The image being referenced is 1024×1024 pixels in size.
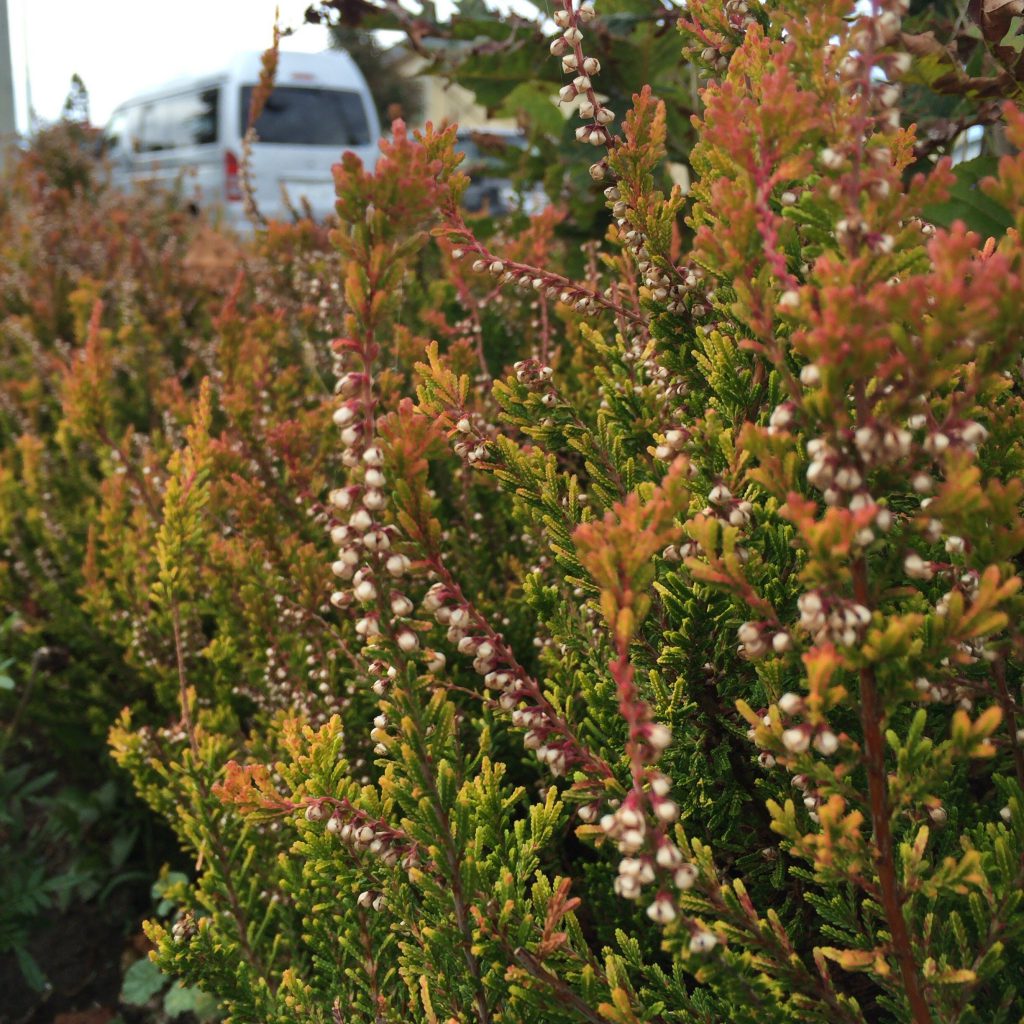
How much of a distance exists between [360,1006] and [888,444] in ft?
3.20

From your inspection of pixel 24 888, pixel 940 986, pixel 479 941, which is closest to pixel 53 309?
pixel 24 888

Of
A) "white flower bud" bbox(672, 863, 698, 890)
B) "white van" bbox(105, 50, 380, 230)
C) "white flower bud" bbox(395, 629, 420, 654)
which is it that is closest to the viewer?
"white flower bud" bbox(672, 863, 698, 890)

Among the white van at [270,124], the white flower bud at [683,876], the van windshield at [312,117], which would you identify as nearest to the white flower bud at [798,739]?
the white flower bud at [683,876]

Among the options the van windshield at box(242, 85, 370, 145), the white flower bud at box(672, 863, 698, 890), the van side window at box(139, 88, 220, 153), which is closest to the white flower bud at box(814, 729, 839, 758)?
the white flower bud at box(672, 863, 698, 890)

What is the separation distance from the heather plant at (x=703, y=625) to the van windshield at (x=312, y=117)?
1485cm

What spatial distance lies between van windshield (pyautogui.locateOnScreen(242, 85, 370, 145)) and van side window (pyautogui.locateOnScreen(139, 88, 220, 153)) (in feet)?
1.81

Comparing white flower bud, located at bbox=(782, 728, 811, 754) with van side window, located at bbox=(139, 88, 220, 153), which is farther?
van side window, located at bbox=(139, 88, 220, 153)

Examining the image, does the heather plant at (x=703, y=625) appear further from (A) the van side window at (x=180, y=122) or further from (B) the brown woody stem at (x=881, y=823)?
(A) the van side window at (x=180, y=122)

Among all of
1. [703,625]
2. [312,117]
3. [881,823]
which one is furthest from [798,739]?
[312,117]

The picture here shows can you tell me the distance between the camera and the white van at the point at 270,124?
14719 mm

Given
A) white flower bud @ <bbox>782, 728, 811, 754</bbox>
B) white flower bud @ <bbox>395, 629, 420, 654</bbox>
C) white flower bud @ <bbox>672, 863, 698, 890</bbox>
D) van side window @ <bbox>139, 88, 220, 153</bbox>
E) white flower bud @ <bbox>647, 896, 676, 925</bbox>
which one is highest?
white flower bud @ <bbox>395, 629, 420, 654</bbox>

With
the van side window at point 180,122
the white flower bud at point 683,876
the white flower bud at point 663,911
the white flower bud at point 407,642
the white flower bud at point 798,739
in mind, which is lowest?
the van side window at point 180,122

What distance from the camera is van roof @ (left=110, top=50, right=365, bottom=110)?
15.2 m

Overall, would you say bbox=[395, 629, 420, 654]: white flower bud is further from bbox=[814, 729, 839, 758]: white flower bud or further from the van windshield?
the van windshield
